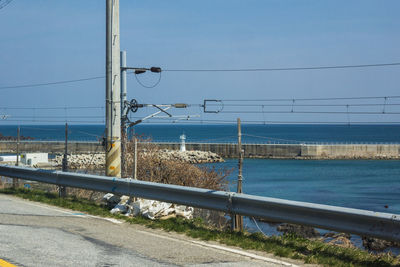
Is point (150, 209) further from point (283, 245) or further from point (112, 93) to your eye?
point (112, 93)

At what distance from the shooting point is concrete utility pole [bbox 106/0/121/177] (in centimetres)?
1323

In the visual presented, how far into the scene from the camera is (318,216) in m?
7.71

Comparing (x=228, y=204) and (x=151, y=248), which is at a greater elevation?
(x=228, y=204)

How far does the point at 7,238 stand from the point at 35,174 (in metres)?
6.28

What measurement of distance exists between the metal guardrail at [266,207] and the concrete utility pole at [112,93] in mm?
1095

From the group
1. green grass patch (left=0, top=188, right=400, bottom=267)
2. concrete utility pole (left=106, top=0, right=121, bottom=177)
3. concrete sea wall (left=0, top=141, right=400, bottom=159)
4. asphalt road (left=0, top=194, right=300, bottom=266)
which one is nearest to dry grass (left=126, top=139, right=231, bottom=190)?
concrete utility pole (left=106, top=0, right=121, bottom=177)

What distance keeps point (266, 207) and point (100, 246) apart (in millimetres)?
2753

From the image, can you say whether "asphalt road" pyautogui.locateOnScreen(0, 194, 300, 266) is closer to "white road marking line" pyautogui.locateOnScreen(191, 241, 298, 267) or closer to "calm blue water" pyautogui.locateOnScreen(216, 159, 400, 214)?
"white road marking line" pyautogui.locateOnScreen(191, 241, 298, 267)

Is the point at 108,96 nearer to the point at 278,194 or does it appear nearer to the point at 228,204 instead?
the point at 228,204

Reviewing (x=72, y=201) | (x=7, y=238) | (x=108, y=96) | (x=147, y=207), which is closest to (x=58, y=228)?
(x=7, y=238)

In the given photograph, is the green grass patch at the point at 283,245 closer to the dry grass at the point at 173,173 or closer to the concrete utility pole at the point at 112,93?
the concrete utility pole at the point at 112,93

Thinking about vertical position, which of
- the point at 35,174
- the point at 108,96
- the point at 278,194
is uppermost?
the point at 108,96

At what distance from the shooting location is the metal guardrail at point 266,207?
702 centimetres

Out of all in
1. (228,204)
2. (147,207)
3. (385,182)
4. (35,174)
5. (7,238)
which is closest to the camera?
(7,238)
